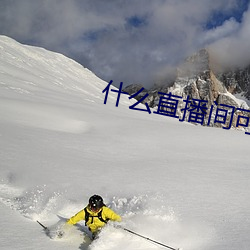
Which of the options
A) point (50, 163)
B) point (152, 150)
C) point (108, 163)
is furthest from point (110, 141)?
point (50, 163)

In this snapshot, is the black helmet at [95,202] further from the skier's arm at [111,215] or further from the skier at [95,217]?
the skier's arm at [111,215]

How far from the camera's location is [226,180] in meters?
7.97

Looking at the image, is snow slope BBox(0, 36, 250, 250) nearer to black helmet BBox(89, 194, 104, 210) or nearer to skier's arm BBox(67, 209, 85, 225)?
skier's arm BBox(67, 209, 85, 225)

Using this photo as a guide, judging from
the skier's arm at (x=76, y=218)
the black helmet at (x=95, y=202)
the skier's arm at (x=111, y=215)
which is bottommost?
the skier's arm at (x=76, y=218)

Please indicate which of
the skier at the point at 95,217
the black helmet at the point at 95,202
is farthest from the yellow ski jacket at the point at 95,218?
the black helmet at the point at 95,202

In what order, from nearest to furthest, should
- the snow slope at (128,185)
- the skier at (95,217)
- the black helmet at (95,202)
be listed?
the snow slope at (128,185) → the black helmet at (95,202) → the skier at (95,217)

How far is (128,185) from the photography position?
295 inches

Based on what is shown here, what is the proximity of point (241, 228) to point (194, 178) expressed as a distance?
9.62 feet

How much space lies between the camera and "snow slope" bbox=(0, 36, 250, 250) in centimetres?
516

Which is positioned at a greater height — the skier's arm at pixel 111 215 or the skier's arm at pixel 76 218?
the skier's arm at pixel 111 215


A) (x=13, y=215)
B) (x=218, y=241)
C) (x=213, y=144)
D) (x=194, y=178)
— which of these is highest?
(x=213, y=144)

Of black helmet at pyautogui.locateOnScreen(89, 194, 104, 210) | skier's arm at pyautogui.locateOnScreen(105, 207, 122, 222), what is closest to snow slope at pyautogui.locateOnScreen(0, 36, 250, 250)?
skier's arm at pyautogui.locateOnScreen(105, 207, 122, 222)

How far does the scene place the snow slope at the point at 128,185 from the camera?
5160 millimetres

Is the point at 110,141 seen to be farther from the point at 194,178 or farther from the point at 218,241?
the point at 218,241
